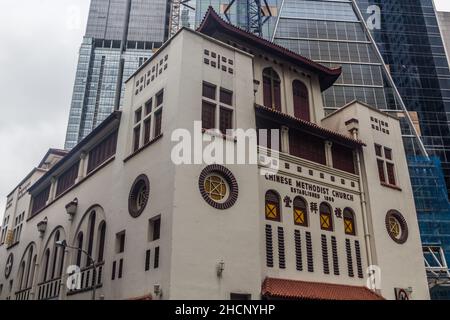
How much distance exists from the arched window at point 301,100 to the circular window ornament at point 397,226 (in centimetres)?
834

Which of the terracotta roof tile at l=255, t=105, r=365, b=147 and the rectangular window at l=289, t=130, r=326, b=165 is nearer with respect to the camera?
the terracotta roof tile at l=255, t=105, r=365, b=147

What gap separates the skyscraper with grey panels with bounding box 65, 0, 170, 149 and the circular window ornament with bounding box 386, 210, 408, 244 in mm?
115046

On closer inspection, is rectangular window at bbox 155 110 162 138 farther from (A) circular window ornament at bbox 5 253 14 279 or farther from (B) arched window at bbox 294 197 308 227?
(A) circular window ornament at bbox 5 253 14 279

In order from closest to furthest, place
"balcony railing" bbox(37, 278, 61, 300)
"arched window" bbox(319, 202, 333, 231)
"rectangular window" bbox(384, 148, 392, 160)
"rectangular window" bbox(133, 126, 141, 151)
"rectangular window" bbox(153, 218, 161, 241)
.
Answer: "rectangular window" bbox(153, 218, 161, 241) → "rectangular window" bbox(133, 126, 141, 151) → "arched window" bbox(319, 202, 333, 231) → "balcony railing" bbox(37, 278, 61, 300) → "rectangular window" bbox(384, 148, 392, 160)

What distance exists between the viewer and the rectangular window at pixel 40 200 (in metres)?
38.1

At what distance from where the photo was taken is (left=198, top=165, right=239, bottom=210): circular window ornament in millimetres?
21250

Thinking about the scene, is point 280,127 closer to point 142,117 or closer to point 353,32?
point 142,117

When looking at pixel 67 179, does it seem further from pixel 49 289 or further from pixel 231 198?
pixel 231 198

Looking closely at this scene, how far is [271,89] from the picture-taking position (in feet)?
100

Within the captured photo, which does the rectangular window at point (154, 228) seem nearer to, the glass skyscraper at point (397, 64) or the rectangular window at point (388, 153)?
the rectangular window at point (388, 153)

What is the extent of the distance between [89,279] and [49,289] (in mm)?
6648

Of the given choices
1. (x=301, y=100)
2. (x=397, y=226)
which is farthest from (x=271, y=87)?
(x=397, y=226)

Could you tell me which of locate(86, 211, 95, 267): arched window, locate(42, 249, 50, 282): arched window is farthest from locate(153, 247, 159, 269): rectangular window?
locate(42, 249, 50, 282): arched window
